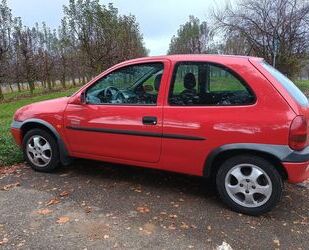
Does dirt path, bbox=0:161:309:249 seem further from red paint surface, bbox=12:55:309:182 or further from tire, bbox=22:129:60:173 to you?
red paint surface, bbox=12:55:309:182

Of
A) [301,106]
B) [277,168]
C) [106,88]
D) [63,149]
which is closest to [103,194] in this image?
[63,149]

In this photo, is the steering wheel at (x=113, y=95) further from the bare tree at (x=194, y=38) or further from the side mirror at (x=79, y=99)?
the bare tree at (x=194, y=38)

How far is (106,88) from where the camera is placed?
5.25m

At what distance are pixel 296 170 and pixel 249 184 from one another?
0.52 metres

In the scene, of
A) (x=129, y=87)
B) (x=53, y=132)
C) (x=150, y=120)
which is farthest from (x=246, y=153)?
(x=53, y=132)

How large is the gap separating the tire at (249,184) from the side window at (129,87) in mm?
1200

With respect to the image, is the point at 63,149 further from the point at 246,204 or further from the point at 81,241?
the point at 246,204

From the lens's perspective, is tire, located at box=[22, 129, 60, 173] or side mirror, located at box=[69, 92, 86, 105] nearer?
side mirror, located at box=[69, 92, 86, 105]

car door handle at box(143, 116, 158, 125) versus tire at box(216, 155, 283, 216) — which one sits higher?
car door handle at box(143, 116, 158, 125)

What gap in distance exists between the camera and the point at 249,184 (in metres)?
4.35

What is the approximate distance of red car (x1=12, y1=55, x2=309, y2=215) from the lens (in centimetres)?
414

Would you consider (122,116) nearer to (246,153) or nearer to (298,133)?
(246,153)

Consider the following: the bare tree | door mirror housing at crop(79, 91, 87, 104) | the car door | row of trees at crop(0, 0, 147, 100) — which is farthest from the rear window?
the bare tree

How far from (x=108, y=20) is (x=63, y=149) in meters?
17.2
